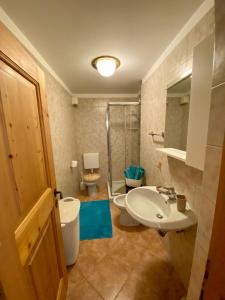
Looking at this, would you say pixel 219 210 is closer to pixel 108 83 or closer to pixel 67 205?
pixel 67 205

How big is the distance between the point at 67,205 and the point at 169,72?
6.13 feet

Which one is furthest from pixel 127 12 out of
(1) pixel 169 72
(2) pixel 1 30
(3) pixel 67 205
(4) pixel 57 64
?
(3) pixel 67 205

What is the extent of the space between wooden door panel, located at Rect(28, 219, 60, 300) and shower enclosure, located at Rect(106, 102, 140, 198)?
6.14 feet

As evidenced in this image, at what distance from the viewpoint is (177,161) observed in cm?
124

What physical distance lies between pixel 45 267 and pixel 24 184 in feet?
1.94

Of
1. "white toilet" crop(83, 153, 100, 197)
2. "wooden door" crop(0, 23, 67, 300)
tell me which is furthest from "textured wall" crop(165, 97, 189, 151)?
"white toilet" crop(83, 153, 100, 197)

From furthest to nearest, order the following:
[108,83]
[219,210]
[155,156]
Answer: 1. [108,83]
2. [155,156]
3. [219,210]

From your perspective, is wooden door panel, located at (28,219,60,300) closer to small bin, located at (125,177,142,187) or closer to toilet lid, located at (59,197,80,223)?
toilet lid, located at (59,197,80,223)

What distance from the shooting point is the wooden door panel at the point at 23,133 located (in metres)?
0.58

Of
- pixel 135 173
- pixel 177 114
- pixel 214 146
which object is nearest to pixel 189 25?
pixel 177 114

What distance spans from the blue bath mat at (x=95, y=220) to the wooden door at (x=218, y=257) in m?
1.58

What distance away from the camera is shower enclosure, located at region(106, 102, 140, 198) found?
289 cm

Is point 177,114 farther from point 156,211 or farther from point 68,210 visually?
point 68,210

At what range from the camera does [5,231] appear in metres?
0.46
